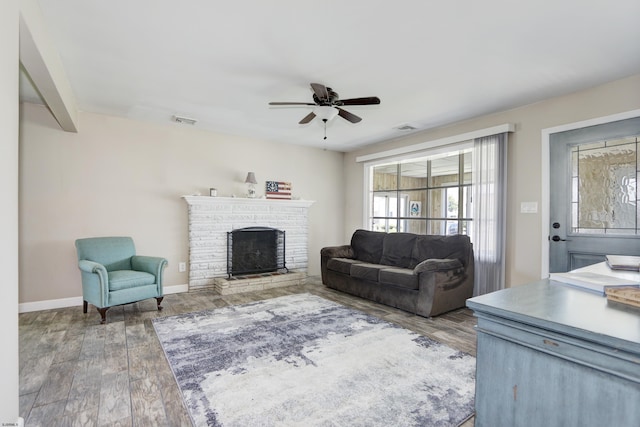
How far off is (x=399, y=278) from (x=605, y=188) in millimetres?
2256

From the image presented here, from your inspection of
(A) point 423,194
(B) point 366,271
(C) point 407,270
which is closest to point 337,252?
(B) point 366,271

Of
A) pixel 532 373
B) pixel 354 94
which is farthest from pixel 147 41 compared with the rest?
pixel 532 373

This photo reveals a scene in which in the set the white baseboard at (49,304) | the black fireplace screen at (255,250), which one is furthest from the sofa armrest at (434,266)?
the white baseboard at (49,304)

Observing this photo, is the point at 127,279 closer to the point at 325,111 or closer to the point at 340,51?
the point at 325,111

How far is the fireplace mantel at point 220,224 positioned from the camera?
15.7 feet

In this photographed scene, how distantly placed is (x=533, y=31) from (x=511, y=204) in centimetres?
218

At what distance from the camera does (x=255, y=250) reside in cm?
536

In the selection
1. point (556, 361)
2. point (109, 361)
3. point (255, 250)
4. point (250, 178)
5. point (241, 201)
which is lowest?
point (109, 361)

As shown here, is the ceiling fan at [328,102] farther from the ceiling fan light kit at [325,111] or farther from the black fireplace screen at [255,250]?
the black fireplace screen at [255,250]

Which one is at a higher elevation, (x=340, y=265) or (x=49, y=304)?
(x=340, y=265)

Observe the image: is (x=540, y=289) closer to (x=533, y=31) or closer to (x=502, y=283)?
(x=533, y=31)

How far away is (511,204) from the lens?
3.88 meters

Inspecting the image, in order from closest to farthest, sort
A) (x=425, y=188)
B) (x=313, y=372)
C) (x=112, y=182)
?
(x=313, y=372) < (x=112, y=182) < (x=425, y=188)

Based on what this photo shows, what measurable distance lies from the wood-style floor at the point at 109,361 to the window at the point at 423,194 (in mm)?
1586
